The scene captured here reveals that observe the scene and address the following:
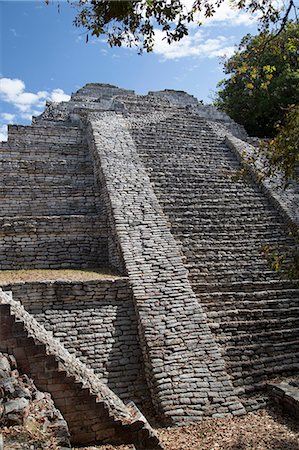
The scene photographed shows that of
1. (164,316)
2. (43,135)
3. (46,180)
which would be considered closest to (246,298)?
(164,316)

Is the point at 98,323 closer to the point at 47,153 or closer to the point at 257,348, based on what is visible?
the point at 257,348

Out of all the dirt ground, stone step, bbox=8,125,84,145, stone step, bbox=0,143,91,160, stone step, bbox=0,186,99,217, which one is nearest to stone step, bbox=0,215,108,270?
stone step, bbox=0,186,99,217

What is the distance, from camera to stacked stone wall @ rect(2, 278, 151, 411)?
6.52 m

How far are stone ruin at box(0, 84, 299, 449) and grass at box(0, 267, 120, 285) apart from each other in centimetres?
26

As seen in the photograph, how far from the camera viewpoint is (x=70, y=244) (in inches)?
360

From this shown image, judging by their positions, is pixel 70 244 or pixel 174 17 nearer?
pixel 174 17

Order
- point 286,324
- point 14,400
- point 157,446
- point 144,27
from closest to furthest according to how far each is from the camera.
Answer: point 14,400 → point 157,446 → point 144,27 → point 286,324

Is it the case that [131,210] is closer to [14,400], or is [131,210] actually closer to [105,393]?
[105,393]

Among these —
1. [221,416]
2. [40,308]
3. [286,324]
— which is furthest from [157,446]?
[286,324]

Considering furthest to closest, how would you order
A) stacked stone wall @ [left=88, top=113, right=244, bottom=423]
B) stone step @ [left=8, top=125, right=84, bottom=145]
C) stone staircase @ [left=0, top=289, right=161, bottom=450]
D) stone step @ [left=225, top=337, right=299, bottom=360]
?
stone step @ [left=8, top=125, right=84, bottom=145], stone step @ [left=225, top=337, right=299, bottom=360], stacked stone wall @ [left=88, top=113, right=244, bottom=423], stone staircase @ [left=0, top=289, right=161, bottom=450]

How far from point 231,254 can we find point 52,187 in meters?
5.44

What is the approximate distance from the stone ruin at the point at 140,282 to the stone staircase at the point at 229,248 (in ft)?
0.11

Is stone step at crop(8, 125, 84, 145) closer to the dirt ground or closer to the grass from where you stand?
the grass

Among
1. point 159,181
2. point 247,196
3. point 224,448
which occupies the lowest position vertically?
point 224,448
